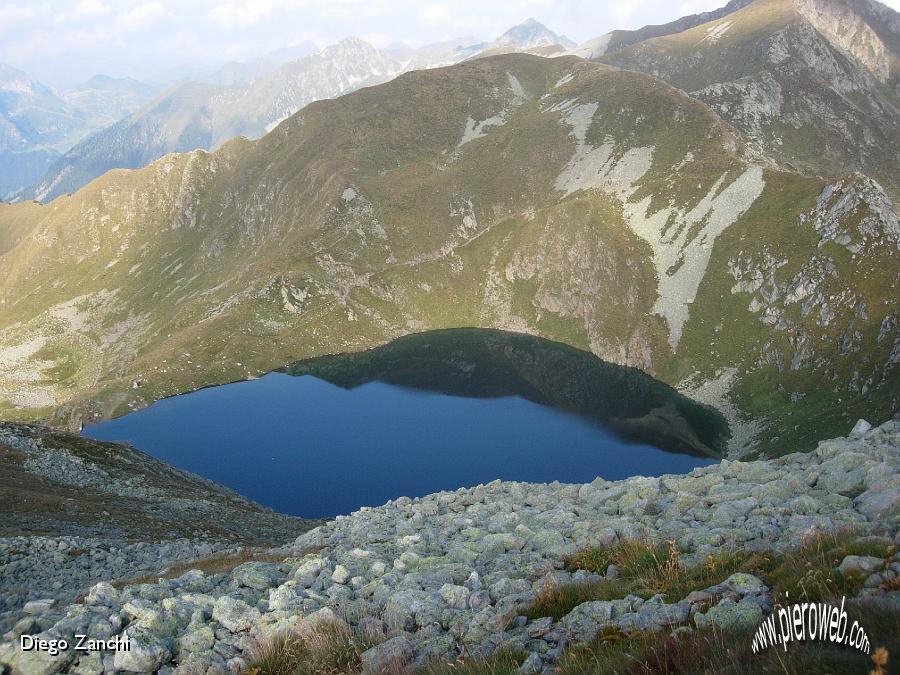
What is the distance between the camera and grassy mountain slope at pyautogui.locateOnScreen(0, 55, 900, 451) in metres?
95.4

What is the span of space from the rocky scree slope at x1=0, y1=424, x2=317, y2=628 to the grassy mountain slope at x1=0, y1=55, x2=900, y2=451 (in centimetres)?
6230

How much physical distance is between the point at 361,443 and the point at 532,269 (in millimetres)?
76763

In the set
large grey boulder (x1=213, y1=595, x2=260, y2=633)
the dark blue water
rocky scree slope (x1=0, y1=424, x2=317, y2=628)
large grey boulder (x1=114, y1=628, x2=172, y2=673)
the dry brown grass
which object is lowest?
the dark blue water

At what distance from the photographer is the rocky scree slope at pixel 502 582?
28.8 ft

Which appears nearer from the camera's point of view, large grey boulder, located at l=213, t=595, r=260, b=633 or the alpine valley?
the alpine valley

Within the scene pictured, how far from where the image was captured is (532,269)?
476ft

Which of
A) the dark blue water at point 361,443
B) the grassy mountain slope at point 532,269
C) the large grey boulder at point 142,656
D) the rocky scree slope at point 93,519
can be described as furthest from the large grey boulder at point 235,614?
the grassy mountain slope at point 532,269

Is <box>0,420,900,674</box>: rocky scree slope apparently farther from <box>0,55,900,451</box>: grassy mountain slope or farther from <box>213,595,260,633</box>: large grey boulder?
<box>0,55,900,451</box>: grassy mountain slope

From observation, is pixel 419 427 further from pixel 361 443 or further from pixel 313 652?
pixel 313 652

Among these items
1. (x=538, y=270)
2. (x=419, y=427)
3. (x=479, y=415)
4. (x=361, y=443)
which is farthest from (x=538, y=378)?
(x=361, y=443)

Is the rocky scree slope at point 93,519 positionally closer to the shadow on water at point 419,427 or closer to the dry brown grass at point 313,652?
the dry brown grass at point 313,652

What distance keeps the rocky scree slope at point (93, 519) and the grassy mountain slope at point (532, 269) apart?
62.3m

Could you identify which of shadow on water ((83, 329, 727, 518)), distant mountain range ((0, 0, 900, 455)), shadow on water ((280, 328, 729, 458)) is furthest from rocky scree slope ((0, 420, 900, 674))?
shadow on water ((280, 328, 729, 458))

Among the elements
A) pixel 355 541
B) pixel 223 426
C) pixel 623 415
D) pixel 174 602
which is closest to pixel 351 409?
pixel 223 426
